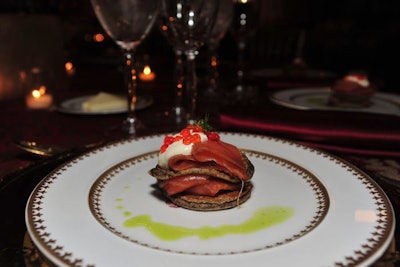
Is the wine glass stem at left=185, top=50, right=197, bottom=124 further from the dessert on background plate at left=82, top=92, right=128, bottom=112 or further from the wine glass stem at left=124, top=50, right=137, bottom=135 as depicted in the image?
the dessert on background plate at left=82, top=92, right=128, bottom=112

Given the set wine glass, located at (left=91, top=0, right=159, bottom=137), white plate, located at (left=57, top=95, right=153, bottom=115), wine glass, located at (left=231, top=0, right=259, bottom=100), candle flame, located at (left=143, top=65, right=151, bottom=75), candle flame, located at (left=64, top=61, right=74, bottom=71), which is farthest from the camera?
candle flame, located at (left=64, top=61, right=74, bottom=71)

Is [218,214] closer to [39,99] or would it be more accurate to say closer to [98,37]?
[39,99]

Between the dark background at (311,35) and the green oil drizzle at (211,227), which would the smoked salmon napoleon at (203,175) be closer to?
the green oil drizzle at (211,227)

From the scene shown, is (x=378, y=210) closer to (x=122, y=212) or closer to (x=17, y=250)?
(x=122, y=212)

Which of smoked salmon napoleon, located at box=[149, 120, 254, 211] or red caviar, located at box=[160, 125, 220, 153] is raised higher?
red caviar, located at box=[160, 125, 220, 153]

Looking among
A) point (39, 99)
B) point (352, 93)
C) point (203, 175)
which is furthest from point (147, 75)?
point (203, 175)

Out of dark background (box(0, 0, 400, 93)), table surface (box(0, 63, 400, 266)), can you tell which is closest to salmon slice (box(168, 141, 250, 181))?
table surface (box(0, 63, 400, 266))

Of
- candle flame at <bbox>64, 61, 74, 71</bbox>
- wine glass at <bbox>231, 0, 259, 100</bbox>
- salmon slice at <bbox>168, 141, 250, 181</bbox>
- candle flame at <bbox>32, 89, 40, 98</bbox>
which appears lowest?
candle flame at <bbox>64, 61, 74, 71</bbox>

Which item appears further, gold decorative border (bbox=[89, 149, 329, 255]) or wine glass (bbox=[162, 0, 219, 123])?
wine glass (bbox=[162, 0, 219, 123])

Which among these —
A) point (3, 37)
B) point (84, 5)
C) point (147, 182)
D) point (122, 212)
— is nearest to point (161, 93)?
point (147, 182)
